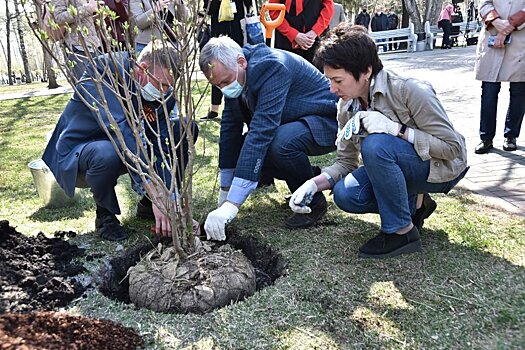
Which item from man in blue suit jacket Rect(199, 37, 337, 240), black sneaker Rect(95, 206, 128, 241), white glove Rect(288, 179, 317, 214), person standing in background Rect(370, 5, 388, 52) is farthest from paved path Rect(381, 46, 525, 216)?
person standing in background Rect(370, 5, 388, 52)

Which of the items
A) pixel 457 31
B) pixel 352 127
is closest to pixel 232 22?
pixel 352 127

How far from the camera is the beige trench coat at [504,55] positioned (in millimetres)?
4480

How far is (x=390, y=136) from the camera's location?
8.61 ft

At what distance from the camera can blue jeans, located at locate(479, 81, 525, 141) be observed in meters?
4.60

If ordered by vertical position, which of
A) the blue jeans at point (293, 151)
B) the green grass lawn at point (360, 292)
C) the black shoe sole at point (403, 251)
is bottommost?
the green grass lawn at point (360, 292)

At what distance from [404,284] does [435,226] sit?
77cm

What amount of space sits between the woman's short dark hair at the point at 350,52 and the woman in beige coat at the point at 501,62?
2491 millimetres

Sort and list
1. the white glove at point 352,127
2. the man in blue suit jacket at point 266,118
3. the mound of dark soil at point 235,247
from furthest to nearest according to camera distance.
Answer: the man in blue suit jacket at point 266,118 < the mound of dark soil at point 235,247 < the white glove at point 352,127

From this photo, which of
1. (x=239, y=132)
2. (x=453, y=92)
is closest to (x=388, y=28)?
(x=453, y=92)

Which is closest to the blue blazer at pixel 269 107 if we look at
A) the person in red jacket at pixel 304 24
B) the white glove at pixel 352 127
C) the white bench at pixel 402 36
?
the white glove at pixel 352 127

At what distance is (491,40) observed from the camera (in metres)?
4.61

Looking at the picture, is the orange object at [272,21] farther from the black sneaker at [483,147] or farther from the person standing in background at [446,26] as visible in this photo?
the person standing in background at [446,26]

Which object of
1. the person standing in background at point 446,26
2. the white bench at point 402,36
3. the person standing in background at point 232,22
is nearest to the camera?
the person standing in background at point 232,22

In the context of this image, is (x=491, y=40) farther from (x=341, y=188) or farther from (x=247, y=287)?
(x=247, y=287)
